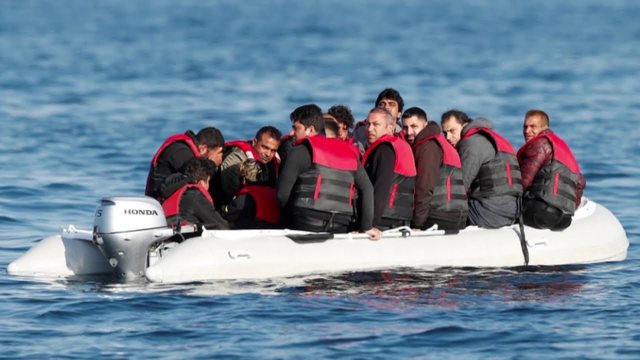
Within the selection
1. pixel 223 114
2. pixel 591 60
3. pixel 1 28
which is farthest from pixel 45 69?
pixel 1 28

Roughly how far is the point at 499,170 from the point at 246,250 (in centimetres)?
249

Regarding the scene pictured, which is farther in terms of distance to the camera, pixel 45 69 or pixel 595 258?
pixel 45 69

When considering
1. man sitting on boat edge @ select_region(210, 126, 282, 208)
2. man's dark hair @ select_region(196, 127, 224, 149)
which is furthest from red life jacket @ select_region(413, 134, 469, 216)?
man's dark hair @ select_region(196, 127, 224, 149)

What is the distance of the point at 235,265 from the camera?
10.8 m

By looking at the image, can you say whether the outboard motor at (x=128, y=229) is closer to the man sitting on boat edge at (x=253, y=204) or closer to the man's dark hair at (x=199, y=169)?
the man's dark hair at (x=199, y=169)

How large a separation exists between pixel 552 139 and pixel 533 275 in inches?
49.9

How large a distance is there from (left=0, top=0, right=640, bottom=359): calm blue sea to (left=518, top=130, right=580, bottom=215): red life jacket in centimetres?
61

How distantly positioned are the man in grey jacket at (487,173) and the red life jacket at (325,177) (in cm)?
132

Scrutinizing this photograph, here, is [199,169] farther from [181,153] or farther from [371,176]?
[371,176]

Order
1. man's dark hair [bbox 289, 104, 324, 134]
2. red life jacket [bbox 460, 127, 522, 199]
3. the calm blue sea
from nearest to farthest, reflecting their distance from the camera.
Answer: the calm blue sea < man's dark hair [bbox 289, 104, 324, 134] < red life jacket [bbox 460, 127, 522, 199]

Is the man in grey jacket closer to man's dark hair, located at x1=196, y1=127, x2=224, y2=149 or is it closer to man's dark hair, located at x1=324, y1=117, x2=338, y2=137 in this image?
man's dark hair, located at x1=324, y1=117, x2=338, y2=137

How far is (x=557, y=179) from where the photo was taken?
39.8 feet

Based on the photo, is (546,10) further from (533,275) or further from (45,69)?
(533,275)

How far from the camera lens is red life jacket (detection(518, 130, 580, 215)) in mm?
12102
